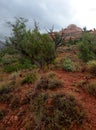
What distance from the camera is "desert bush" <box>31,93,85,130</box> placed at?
9617 millimetres

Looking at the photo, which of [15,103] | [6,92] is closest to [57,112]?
[15,103]

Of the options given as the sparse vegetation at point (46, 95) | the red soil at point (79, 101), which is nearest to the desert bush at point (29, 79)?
the sparse vegetation at point (46, 95)

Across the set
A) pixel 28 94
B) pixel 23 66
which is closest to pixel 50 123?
pixel 28 94

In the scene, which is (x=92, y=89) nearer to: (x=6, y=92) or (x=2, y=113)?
(x=2, y=113)

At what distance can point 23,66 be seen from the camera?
21.7 meters

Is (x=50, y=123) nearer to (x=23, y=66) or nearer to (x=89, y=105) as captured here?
(x=89, y=105)

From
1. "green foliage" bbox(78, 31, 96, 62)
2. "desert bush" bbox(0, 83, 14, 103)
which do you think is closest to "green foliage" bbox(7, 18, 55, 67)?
"desert bush" bbox(0, 83, 14, 103)

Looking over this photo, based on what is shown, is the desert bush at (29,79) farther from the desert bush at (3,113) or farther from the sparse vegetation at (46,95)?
the desert bush at (3,113)

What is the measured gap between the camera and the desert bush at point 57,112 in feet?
31.6

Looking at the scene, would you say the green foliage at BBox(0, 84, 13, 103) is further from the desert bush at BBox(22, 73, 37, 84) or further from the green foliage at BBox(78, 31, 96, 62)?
the green foliage at BBox(78, 31, 96, 62)

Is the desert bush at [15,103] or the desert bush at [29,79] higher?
the desert bush at [29,79]

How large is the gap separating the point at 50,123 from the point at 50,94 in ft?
6.44

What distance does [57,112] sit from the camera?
1005 cm

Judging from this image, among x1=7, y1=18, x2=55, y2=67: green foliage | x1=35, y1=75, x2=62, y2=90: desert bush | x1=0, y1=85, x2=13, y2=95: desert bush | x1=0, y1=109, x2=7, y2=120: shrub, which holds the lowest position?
x1=0, y1=109, x2=7, y2=120: shrub
